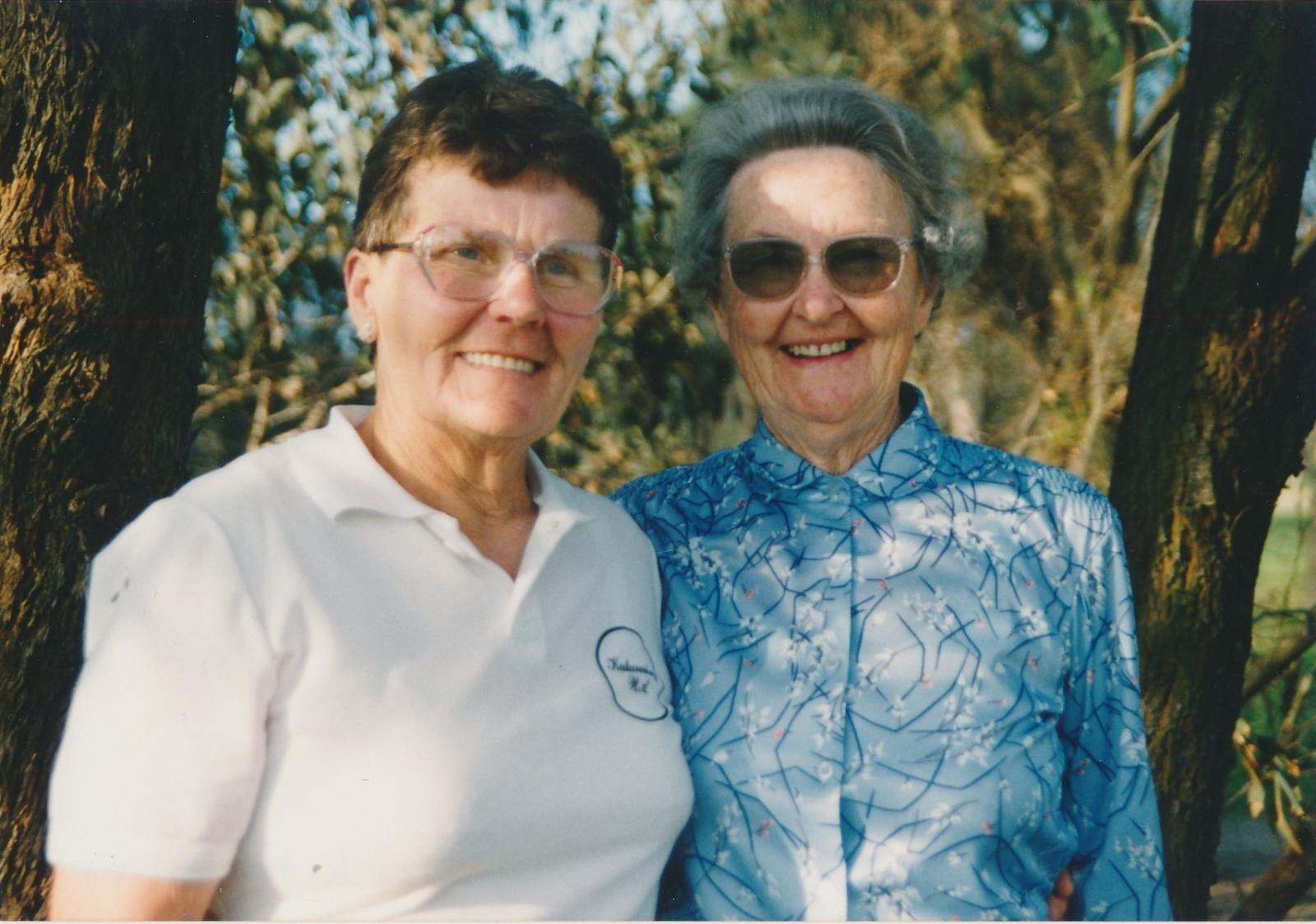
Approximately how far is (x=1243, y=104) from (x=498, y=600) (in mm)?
2104

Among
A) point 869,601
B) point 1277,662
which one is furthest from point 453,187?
point 1277,662

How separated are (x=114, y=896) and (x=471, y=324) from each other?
94 cm

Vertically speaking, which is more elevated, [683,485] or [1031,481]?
[1031,481]

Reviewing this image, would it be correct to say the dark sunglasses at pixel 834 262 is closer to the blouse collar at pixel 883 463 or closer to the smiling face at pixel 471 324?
the blouse collar at pixel 883 463

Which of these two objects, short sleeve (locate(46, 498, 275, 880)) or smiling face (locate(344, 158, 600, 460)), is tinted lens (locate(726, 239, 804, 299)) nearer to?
smiling face (locate(344, 158, 600, 460))

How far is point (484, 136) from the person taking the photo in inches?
75.2

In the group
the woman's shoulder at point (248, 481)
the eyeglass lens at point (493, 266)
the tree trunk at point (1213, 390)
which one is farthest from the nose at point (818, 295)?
the tree trunk at point (1213, 390)

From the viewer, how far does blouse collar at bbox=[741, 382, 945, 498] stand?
2316mm

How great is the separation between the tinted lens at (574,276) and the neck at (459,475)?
257 mm

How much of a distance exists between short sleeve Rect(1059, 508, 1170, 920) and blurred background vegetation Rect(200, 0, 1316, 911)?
994 millimetres

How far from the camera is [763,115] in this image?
2.39 meters

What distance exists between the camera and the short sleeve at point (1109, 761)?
2148 mm

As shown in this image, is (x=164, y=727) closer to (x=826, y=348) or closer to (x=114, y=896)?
(x=114, y=896)

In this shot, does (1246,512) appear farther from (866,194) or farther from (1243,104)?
(866,194)
